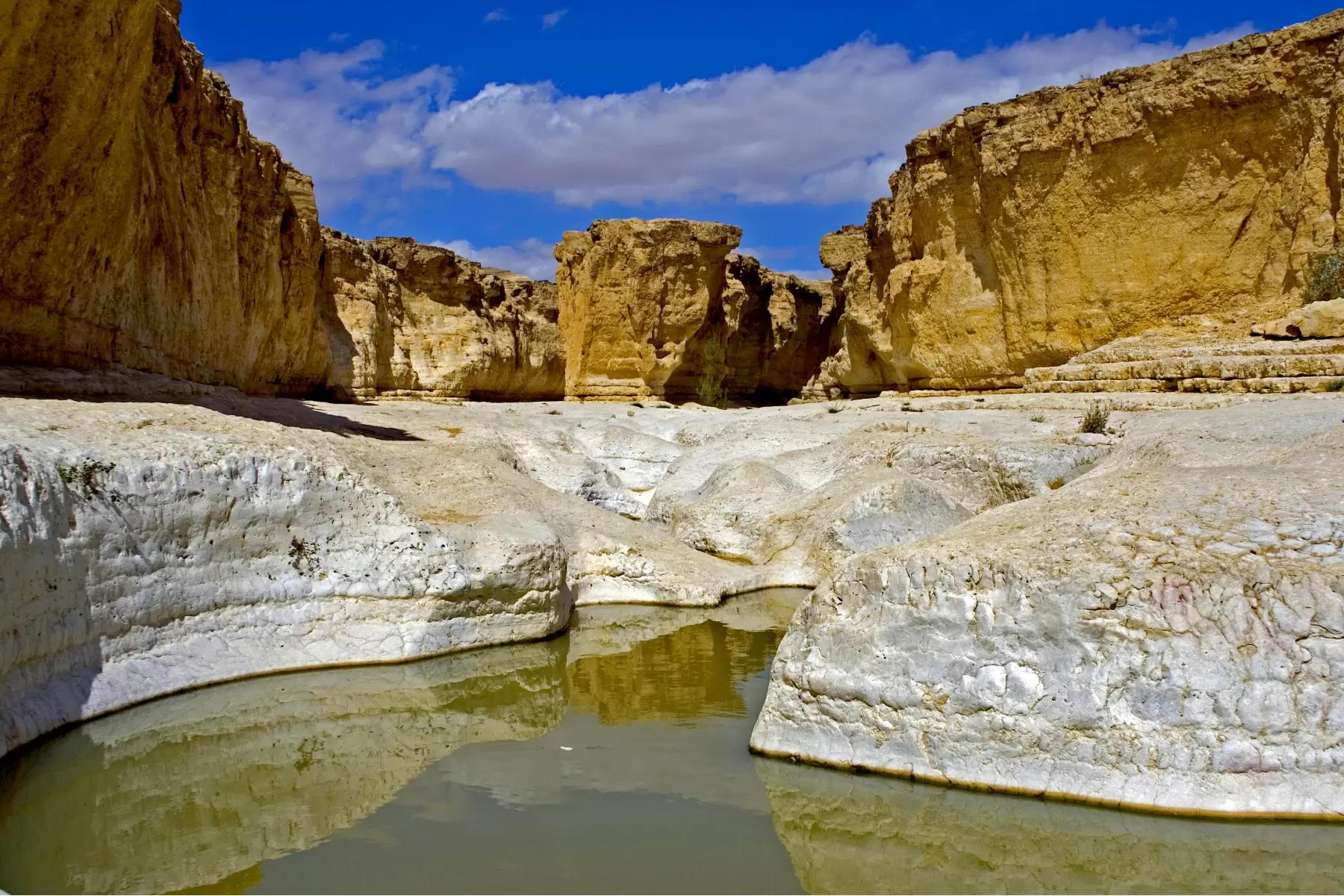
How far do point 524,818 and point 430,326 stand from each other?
2722cm

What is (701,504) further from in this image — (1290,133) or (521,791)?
(1290,133)

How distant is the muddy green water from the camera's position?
537cm

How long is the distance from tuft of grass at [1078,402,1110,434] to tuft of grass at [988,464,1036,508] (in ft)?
6.71

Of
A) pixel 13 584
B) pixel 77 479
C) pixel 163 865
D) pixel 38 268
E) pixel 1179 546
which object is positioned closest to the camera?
pixel 163 865

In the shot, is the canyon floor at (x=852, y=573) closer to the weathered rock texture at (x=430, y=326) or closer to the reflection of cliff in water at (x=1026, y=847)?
the reflection of cliff in water at (x=1026, y=847)

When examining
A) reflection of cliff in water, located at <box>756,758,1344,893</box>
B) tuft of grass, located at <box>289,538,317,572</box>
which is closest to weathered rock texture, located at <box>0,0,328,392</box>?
tuft of grass, located at <box>289,538,317,572</box>

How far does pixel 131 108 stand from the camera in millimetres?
12578

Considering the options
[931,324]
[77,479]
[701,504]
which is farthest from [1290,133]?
[77,479]

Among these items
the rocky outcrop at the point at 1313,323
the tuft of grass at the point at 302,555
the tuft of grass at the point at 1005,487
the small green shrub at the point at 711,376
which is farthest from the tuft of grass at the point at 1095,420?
the small green shrub at the point at 711,376

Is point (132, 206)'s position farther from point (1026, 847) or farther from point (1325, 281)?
point (1325, 281)

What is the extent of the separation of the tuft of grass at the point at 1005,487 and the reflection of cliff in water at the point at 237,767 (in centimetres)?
750

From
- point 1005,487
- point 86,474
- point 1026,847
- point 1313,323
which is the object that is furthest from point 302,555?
point 1313,323

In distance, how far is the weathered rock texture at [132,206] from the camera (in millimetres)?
10781

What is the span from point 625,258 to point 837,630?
28.7 metres
